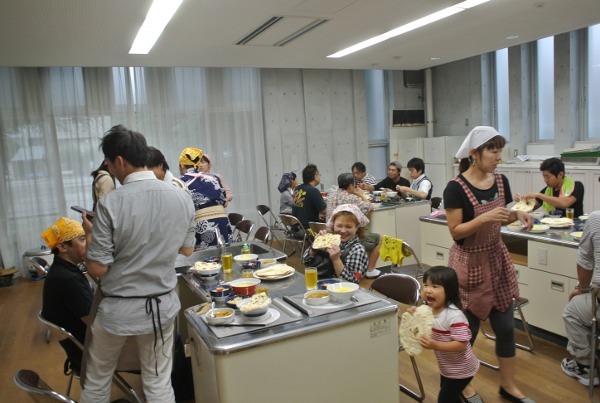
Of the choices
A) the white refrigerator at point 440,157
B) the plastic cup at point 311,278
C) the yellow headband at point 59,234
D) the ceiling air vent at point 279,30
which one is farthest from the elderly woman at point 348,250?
the white refrigerator at point 440,157

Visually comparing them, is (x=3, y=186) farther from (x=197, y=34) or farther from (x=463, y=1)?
(x=463, y=1)

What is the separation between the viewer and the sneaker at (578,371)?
2.79 m

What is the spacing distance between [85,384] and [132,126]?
5.21 meters

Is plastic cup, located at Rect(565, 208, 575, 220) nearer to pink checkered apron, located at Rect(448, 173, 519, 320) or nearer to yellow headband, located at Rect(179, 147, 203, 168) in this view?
pink checkered apron, located at Rect(448, 173, 519, 320)

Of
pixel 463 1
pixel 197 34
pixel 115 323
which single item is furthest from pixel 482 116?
pixel 115 323

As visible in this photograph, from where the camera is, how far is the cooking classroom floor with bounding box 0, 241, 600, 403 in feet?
9.02

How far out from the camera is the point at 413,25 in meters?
4.91

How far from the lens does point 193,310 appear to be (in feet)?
7.02

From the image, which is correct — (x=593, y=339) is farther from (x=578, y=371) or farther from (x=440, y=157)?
(x=440, y=157)

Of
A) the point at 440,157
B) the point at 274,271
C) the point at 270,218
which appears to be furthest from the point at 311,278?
the point at 440,157

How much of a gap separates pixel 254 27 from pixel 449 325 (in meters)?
3.66

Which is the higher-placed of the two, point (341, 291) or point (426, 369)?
point (341, 291)

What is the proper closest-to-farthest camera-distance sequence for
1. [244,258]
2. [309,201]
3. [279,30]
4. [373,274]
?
[244,258] < [279,30] < [373,274] < [309,201]

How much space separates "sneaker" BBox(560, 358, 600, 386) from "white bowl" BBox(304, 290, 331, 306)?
6.28ft
